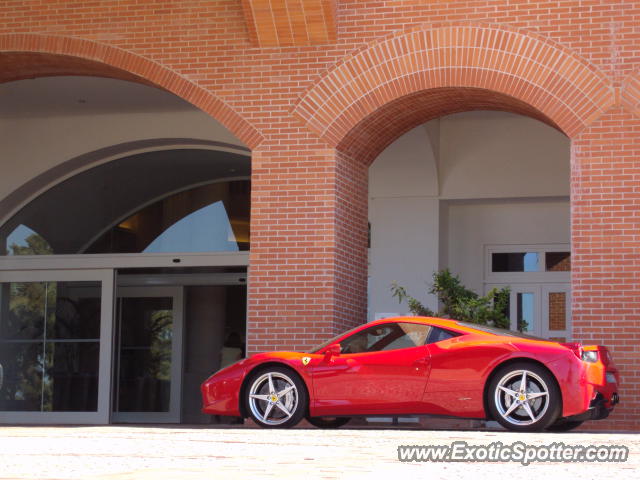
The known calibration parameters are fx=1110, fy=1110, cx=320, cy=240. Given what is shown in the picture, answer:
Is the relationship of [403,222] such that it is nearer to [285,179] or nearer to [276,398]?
[285,179]

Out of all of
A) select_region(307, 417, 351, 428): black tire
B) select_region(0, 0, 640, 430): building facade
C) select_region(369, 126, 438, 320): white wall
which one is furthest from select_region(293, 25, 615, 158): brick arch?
select_region(369, 126, 438, 320): white wall

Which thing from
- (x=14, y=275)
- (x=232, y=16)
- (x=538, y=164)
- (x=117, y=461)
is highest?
(x=232, y=16)

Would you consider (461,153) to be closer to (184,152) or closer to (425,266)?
(425,266)

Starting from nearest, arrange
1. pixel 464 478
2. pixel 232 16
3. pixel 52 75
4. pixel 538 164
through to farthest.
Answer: pixel 464 478
pixel 232 16
pixel 52 75
pixel 538 164

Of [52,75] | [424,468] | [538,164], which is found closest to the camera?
[424,468]

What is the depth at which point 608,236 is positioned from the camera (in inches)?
495

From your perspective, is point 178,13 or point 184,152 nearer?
point 178,13

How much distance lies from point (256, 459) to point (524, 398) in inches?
176

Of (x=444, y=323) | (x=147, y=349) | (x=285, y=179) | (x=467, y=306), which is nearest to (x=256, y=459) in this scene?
(x=444, y=323)

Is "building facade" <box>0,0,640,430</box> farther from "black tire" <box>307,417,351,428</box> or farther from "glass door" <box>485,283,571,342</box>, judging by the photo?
"black tire" <box>307,417,351,428</box>

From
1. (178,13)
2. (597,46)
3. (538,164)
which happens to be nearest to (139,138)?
(178,13)

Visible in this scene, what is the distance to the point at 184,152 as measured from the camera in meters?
19.2

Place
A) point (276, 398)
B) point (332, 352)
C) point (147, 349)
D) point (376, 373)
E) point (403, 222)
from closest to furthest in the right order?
point (376, 373) → point (332, 352) → point (276, 398) → point (403, 222) → point (147, 349)

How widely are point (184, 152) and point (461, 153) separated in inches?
188
